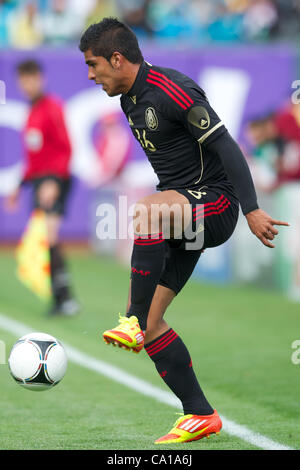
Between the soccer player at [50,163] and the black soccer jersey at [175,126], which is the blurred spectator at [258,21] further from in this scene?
the black soccer jersey at [175,126]

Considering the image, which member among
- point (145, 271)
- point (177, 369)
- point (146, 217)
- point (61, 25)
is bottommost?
point (177, 369)

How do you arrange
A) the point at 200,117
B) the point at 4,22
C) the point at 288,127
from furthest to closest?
the point at 4,22, the point at 288,127, the point at 200,117

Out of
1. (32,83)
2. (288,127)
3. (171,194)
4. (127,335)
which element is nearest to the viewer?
(127,335)

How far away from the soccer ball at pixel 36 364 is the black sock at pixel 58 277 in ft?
14.4

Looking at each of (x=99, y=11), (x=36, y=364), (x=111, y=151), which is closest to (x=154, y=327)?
(x=36, y=364)

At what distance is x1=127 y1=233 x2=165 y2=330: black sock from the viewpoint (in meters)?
4.44

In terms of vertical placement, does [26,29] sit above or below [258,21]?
below

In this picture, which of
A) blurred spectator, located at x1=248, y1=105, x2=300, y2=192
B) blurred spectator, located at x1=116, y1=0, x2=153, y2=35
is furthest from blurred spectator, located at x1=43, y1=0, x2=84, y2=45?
blurred spectator, located at x1=248, y1=105, x2=300, y2=192

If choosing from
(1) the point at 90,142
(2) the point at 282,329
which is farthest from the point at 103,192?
(2) the point at 282,329

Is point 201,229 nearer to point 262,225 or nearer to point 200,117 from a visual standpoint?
point 262,225

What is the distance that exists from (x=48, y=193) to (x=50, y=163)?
0.33m

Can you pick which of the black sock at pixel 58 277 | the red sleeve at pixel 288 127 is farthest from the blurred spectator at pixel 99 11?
the black sock at pixel 58 277

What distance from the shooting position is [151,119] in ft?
14.9

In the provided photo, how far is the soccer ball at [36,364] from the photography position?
4762 millimetres
